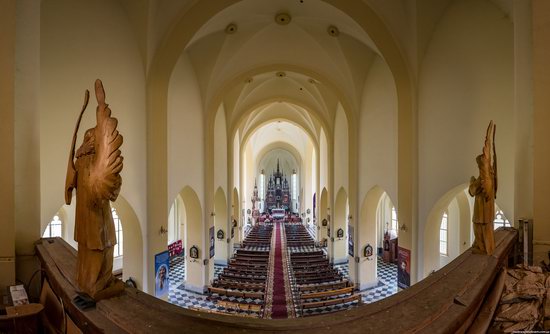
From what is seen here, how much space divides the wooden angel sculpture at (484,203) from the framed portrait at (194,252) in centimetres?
1000

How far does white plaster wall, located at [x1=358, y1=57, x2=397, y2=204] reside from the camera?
873 centimetres

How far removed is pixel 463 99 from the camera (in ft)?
19.9

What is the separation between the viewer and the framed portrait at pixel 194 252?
37.1ft

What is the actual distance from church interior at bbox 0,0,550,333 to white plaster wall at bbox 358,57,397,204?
0.08 metres

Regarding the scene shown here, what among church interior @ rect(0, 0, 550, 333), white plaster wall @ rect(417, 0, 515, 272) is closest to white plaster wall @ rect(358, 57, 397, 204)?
church interior @ rect(0, 0, 550, 333)

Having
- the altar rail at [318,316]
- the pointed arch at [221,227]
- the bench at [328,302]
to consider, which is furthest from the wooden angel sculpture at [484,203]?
the pointed arch at [221,227]

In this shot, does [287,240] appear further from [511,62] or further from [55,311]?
[55,311]

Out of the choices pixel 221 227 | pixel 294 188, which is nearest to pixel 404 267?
pixel 221 227

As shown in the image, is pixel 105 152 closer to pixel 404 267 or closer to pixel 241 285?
pixel 404 267

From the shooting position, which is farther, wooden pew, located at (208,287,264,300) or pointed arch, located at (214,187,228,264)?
pointed arch, located at (214,187,228,264)

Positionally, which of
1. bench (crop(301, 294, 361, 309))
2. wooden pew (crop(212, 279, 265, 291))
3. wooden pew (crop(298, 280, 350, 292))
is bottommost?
wooden pew (crop(212, 279, 265, 291))

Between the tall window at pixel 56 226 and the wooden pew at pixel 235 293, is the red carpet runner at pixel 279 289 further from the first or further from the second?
the tall window at pixel 56 226

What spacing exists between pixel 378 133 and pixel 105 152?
9.07 m

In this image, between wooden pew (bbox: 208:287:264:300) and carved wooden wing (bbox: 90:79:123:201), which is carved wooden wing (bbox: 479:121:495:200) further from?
wooden pew (bbox: 208:287:264:300)
